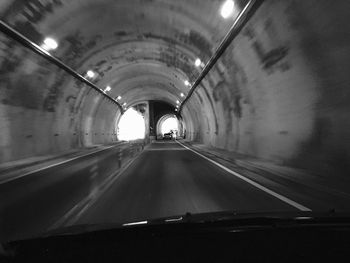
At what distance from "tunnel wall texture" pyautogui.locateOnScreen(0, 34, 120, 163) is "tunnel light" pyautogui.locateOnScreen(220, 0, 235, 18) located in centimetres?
773

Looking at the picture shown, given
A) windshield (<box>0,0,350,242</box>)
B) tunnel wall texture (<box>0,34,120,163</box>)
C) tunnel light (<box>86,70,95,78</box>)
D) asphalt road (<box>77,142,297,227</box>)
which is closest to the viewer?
asphalt road (<box>77,142,297,227</box>)

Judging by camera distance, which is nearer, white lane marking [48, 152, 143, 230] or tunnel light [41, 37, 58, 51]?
white lane marking [48, 152, 143, 230]

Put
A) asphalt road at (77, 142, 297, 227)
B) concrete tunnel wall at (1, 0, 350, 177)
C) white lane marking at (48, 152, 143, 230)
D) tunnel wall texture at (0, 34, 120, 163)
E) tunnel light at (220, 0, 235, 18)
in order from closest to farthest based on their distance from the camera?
white lane marking at (48, 152, 143, 230), asphalt road at (77, 142, 297, 227), concrete tunnel wall at (1, 0, 350, 177), tunnel light at (220, 0, 235, 18), tunnel wall texture at (0, 34, 120, 163)

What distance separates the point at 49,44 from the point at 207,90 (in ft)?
40.7

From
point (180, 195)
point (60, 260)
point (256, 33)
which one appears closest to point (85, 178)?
point (180, 195)

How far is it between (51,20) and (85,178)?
19.8ft

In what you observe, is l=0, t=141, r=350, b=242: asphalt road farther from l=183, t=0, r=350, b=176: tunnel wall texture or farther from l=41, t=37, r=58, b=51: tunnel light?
l=41, t=37, r=58, b=51: tunnel light

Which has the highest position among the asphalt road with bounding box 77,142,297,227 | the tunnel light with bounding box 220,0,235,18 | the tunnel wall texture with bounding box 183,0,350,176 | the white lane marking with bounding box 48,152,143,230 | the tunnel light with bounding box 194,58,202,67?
the tunnel light with bounding box 220,0,235,18

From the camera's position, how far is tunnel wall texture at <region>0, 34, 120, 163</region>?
15.4 m

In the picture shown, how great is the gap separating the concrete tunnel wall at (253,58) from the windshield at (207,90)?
5cm

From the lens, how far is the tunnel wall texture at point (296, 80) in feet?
29.3

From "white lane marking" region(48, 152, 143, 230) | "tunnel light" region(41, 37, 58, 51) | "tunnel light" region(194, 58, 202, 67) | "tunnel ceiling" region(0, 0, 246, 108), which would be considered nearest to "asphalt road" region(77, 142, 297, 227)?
"white lane marking" region(48, 152, 143, 230)

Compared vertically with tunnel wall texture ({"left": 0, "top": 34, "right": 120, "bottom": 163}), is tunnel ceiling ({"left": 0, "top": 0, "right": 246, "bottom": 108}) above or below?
above

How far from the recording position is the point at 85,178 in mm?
12695
